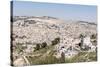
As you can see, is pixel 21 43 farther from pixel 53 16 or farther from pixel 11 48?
pixel 53 16

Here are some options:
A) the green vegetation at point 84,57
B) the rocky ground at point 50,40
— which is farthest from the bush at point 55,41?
the green vegetation at point 84,57

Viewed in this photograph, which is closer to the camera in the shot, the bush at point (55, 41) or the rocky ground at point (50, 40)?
the rocky ground at point (50, 40)

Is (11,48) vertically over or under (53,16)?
under

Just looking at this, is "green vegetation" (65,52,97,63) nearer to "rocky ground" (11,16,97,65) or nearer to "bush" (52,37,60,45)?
"rocky ground" (11,16,97,65)

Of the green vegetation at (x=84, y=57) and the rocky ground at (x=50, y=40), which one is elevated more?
the rocky ground at (x=50, y=40)

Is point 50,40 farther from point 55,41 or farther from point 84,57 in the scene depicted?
point 84,57

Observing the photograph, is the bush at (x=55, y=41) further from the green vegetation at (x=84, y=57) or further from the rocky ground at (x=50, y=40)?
the green vegetation at (x=84, y=57)

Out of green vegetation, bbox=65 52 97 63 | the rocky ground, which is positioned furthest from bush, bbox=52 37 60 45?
green vegetation, bbox=65 52 97 63

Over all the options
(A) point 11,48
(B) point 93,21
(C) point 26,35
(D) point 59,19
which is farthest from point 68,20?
(A) point 11,48

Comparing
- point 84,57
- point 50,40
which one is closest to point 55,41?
point 50,40
